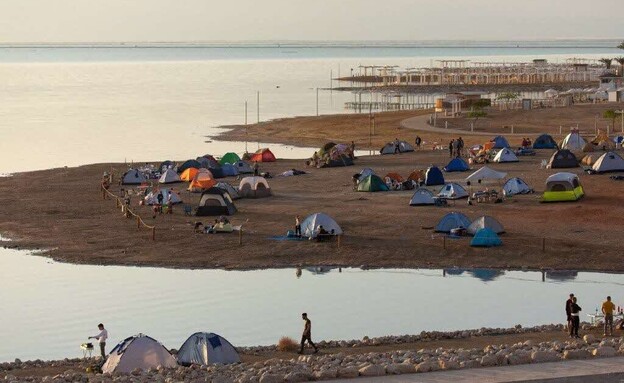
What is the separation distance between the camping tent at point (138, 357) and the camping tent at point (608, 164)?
31629 mm

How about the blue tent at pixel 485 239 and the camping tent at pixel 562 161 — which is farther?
the camping tent at pixel 562 161

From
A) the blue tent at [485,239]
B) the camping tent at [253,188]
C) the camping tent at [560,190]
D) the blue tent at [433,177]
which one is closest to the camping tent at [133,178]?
the camping tent at [253,188]

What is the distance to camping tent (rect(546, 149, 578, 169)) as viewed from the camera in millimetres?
59062

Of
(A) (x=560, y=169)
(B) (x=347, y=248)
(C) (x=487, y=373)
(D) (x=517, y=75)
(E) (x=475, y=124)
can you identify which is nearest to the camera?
(C) (x=487, y=373)

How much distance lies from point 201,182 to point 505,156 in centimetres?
1501

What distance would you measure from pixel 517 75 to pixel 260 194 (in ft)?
358

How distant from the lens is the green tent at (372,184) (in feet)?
178

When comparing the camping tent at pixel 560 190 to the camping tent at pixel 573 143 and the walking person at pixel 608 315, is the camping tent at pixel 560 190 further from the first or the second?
the walking person at pixel 608 315

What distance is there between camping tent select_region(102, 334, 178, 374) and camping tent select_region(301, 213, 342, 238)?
1606cm

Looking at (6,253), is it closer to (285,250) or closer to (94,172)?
(285,250)

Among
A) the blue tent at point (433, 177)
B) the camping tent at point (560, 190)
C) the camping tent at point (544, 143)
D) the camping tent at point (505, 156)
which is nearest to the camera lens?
the camping tent at point (560, 190)

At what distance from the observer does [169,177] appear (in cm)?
6006

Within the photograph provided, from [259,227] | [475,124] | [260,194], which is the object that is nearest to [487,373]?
[259,227]

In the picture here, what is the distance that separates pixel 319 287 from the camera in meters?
39.7
